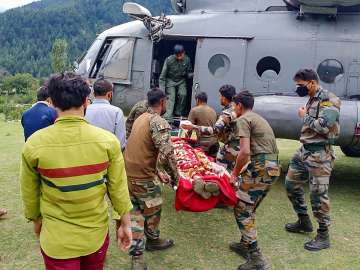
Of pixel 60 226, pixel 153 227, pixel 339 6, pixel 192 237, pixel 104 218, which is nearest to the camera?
pixel 60 226

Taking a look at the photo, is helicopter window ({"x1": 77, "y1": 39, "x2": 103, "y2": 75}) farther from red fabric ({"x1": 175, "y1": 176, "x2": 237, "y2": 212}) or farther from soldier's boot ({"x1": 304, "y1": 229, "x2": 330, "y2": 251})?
soldier's boot ({"x1": 304, "y1": 229, "x2": 330, "y2": 251})

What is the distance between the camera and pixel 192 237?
4.80 metres

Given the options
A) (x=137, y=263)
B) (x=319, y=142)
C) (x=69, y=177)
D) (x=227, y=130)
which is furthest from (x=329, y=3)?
(x=69, y=177)

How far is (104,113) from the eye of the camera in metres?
4.22

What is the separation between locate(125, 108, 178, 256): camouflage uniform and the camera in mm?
3850

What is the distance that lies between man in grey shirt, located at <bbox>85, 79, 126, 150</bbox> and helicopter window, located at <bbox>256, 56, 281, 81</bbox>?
299 cm

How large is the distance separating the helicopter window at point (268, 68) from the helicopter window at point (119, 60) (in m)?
2.09

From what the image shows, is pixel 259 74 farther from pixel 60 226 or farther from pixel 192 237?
pixel 60 226

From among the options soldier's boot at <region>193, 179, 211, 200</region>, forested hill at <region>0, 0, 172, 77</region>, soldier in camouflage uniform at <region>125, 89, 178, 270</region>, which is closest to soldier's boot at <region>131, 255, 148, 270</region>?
soldier in camouflage uniform at <region>125, 89, 178, 270</region>

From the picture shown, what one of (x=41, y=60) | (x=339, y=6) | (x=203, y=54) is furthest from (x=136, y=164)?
(x=41, y=60)

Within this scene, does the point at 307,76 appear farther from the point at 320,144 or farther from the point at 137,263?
the point at 137,263

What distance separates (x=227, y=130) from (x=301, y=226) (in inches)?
56.3

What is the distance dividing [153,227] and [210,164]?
3.62ft

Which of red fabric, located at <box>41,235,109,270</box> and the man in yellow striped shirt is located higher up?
the man in yellow striped shirt
